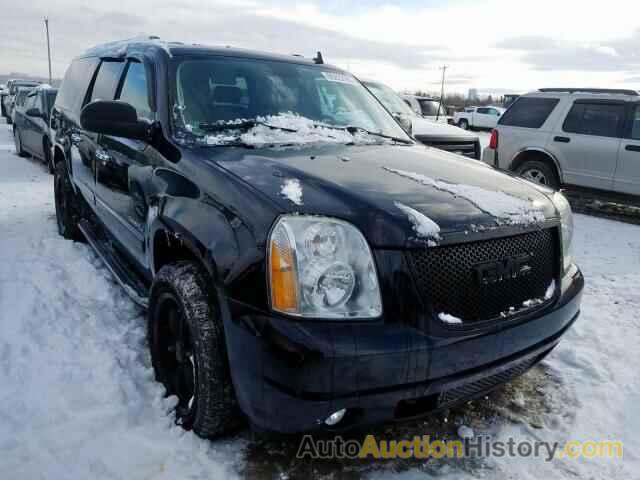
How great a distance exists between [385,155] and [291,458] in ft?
5.27

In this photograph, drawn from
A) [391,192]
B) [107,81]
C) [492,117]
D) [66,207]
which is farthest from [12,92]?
[492,117]

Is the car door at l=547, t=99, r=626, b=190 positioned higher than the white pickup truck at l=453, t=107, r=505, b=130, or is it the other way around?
the white pickup truck at l=453, t=107, r=505, b=130

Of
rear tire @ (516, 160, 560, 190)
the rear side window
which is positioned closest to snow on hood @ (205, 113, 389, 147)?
rear tire @ (516, 160, 560, 190)

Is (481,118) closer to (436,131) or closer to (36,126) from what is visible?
(436,131)

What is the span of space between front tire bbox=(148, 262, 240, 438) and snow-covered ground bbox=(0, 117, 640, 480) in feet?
0.38

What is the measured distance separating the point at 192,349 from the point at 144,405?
520 millimetres

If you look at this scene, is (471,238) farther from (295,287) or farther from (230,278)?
(230,278)

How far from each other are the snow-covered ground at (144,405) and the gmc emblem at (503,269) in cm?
86

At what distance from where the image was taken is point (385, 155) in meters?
2.78

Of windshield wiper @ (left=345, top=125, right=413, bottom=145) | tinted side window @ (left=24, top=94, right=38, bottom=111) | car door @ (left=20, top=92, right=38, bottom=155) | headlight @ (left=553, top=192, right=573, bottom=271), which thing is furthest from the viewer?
tinted side window @ (left=24, top=94, right=38, bottom=111)

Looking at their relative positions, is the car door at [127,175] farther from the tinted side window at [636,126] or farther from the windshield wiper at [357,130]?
the tinted side window at [636,126]

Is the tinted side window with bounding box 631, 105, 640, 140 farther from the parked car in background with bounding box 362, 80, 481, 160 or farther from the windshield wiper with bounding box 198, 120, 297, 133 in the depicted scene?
the windshield wiper with bounding box 198, 120, 297, 133

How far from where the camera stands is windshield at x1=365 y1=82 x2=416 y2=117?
8.97 metres

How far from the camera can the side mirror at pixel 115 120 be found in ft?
8.46
